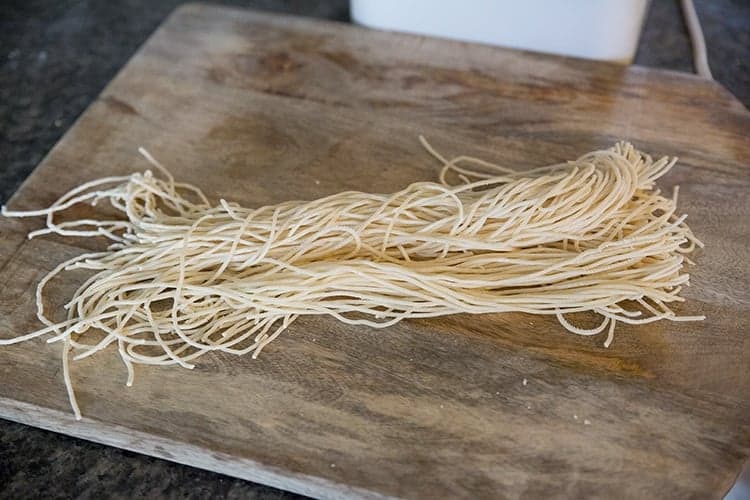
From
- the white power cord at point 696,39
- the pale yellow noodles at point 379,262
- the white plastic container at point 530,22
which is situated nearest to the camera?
the pale yellow noodles at point 379,262

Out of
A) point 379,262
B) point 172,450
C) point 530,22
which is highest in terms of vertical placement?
point 530,22

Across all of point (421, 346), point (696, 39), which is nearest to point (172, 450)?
point (421, 346)

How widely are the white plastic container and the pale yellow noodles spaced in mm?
281

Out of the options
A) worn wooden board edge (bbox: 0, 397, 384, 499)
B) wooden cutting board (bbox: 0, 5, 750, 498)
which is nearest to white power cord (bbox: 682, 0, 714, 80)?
wooden cutting board (bbox: 0, 5, 750, 498)

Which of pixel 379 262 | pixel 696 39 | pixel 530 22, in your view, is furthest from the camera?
pixel 696 39

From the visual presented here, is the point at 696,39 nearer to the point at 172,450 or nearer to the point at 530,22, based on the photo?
the point at 530,22

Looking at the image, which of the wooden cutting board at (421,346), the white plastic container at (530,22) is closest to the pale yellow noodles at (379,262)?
the wooden cutting board at (421,346)

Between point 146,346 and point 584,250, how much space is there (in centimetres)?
53

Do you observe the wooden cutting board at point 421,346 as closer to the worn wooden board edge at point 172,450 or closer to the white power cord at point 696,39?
the worn wooden board edge at point 172,450

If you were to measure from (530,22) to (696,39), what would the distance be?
0.36m

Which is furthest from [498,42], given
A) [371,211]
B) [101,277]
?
[101,277]

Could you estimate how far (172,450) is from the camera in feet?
3.01

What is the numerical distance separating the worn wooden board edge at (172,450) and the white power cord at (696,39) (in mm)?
902

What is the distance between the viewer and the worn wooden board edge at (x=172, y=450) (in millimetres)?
878
